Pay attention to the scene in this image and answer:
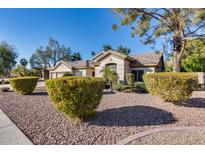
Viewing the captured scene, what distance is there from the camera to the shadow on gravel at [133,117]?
17.7 feet

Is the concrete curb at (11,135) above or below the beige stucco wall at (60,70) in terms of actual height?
below

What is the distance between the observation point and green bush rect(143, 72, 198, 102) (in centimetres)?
700

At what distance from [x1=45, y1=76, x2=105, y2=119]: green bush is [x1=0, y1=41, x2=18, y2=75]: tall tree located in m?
42.7

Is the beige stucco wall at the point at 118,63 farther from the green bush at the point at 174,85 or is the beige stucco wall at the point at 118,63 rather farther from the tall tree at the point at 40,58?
the tall tree at the point at 40,58

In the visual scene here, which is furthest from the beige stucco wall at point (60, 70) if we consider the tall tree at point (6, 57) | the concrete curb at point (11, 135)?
the concrete curb at point (11, 135)

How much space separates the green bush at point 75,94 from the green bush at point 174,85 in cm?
314

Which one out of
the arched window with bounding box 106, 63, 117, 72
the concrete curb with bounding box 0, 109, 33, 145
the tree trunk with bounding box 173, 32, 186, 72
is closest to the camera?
the concrete curb with bounding box 0, 109, 33, 145

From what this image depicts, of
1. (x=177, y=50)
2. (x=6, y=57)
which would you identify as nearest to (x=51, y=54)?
(x=6, y=57)

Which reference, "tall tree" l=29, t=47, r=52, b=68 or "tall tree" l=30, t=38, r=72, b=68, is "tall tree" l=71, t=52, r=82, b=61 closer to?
"tall tree" l=30, t=38, r=72, b=68

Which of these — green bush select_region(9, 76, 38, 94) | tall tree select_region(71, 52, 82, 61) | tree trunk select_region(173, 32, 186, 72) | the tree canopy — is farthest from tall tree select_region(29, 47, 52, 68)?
tree trunk select_region(173, 32, 186, 72)

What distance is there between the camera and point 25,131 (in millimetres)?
4855

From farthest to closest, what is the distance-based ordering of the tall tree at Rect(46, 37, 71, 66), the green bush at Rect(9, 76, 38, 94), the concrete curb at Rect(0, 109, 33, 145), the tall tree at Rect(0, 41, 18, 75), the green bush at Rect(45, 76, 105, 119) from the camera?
the tall tree at Rect(46, 37, 71, 66)
the tall tree at Rect(0, 41, 18, 75)
the green bush at Rect(9, 76, 38, 94)
the green bush at Rect(45, 76, 105, 119)
the concrete curb at Rect(0, 109, 33, 145)

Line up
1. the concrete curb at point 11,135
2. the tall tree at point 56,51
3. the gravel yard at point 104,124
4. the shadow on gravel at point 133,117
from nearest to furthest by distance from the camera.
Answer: the concrete curb at point 11,135 → the gravel yard at point 104,124 → the shadow on gravel at point 133,117 → the tall tree at point 56,51
